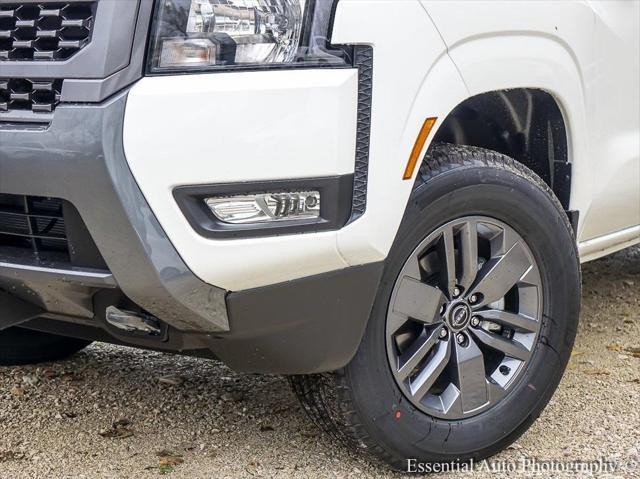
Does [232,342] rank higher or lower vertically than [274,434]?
higher

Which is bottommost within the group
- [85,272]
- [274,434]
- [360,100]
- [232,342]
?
[274,434]

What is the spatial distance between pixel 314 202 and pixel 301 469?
0.97m

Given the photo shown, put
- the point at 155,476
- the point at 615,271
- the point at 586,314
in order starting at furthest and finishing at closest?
1. the point at 615,271
2. the point at 586,314
3. the point at 155,476

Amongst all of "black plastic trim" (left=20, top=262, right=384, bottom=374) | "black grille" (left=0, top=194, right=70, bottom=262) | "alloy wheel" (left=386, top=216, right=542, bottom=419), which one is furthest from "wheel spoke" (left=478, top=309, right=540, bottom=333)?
"black grille" (left=0, top=194, right=70, bottom=262)

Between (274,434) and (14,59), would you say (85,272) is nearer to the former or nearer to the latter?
(14,59)

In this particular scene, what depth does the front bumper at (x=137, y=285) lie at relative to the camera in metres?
2.16

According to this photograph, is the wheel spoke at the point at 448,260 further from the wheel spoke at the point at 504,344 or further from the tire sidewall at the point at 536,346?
the wheel spoke at the point at 504,344

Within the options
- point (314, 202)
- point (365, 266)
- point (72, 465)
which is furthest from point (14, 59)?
point (72, 465)

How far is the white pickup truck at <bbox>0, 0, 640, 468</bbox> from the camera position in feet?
7.16

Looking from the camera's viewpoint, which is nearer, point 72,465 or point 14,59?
point 14,59

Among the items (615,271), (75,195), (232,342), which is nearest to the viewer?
(75,195)

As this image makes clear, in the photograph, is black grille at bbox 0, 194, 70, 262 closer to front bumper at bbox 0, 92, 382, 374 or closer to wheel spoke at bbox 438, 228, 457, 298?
front bumper at bbox 0, 92, 382, 374

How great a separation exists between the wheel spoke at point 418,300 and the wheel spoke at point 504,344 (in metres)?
0.21

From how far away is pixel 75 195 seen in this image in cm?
220
